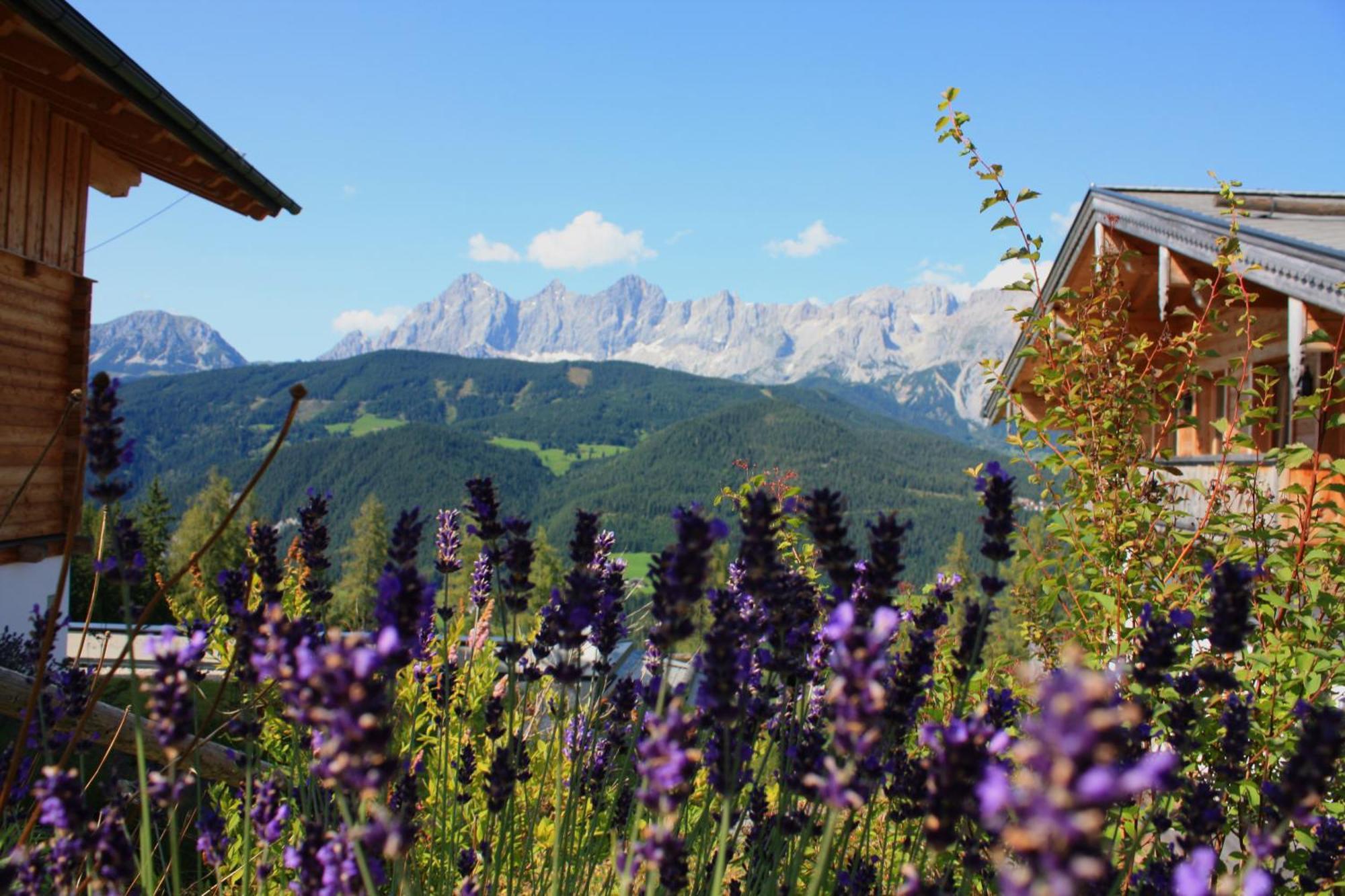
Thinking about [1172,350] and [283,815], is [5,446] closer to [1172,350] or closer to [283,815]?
[283,815]

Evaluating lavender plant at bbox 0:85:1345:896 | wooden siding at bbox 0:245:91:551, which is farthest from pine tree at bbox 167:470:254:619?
lavender plant at bbox 0:85:1345:896

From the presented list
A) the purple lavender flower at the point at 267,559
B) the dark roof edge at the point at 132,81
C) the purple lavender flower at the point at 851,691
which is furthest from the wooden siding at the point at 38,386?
the purple lavender flower at the point at 851,691

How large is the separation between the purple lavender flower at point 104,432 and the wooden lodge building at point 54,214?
4.55 m

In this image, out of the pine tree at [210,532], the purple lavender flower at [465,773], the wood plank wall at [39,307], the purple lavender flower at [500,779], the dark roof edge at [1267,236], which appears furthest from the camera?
the pine tree at [210,532]

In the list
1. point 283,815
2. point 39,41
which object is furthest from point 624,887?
point 39,41

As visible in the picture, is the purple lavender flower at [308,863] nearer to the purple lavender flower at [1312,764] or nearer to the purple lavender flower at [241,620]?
the purple lavender flower at [241,620]

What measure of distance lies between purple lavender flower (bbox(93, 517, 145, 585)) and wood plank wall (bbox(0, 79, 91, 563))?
501 centimetres

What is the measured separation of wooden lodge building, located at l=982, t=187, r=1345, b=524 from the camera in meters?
5.56

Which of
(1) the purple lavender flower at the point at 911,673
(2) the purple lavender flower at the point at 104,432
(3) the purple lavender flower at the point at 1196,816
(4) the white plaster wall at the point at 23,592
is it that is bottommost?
(4) the white plaster wall at the point at 23,592

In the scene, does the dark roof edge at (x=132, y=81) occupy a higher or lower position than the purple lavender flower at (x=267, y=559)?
higher

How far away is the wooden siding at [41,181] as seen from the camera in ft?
19.8

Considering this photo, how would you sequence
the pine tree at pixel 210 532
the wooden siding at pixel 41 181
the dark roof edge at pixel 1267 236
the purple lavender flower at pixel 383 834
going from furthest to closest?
the pine tree at pixel 210 532 < the wooden siding at pixel 41 181 < the dark roof edge at pixel 1267 236 < the purple lavender flower at pixel 383 834

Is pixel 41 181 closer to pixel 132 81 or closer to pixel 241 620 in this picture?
pixel 132 81

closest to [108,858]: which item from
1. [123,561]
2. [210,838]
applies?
[123,561]
